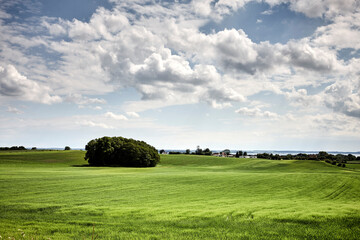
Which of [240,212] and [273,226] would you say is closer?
[273,226]

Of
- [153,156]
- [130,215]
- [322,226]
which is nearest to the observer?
[322,226]

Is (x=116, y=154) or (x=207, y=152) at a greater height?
(x=116, y=154)

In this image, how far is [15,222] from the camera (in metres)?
11.4

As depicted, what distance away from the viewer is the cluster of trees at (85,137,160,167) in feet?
251

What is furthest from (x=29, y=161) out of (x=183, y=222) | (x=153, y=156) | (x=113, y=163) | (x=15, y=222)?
(x=183, y=222)

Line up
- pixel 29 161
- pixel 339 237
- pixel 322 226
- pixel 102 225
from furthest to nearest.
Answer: pixel 29 161
pixel 102 225
pixel 322 226
pixel 339 237

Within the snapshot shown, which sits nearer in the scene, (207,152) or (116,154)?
(116,154)

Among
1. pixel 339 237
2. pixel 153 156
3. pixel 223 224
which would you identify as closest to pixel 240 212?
pixel 223 224

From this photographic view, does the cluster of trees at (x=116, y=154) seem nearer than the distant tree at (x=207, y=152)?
Yes

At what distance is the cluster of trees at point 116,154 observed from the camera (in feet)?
251

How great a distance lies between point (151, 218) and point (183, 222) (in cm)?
180

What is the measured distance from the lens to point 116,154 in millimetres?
78500

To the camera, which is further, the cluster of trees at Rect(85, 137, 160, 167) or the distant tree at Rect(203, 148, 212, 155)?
the distant tree at Rect(203, 148, 212, 155)

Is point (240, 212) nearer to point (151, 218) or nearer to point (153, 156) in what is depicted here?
point (151, 218)
